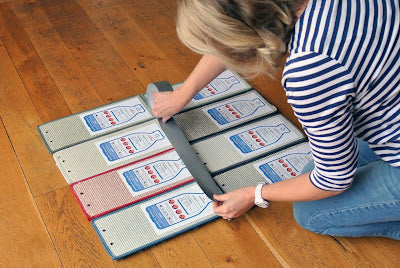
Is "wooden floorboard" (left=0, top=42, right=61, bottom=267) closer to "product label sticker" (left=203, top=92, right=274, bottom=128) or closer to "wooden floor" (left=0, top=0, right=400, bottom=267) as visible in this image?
"wooden floor" (left=0, top=0, right=400, bottom=267)

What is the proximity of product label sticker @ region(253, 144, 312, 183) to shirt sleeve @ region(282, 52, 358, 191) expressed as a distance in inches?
20.6

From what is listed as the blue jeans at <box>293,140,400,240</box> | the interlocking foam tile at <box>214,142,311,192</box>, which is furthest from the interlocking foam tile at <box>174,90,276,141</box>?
the blue jeans at <box>293,140,400,240</box>

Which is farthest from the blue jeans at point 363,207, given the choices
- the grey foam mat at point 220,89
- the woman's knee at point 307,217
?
the grey foam mat at point 220,89

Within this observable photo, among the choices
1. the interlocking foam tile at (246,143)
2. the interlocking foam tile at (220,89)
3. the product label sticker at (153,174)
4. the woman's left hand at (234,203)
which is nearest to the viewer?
the woman's left hand at (234,203)

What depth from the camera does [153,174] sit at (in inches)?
68.7

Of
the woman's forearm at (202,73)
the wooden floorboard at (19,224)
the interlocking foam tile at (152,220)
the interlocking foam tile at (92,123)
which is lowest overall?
the wooden floorboard at (19,224)

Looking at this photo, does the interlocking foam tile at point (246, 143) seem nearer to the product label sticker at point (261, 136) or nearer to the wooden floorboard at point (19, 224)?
the product label sticker at point (261, 136)

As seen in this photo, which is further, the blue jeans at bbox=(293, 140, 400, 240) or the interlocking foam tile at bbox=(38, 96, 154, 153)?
the interlocking foam tile at bbox=(38, 96, 154, 153)

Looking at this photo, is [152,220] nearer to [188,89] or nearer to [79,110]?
[188,89]

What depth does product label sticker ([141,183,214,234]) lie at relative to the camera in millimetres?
1584

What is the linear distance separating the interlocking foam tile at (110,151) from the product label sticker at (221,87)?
26 cm

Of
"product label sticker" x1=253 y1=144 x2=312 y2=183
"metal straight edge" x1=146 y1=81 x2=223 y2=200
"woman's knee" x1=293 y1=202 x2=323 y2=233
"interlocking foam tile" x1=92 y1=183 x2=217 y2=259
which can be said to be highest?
"woman's knee" x1=293 y1=202 x2=323 y2=233

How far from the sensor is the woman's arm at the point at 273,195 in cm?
133

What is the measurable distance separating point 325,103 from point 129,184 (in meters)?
0.82
